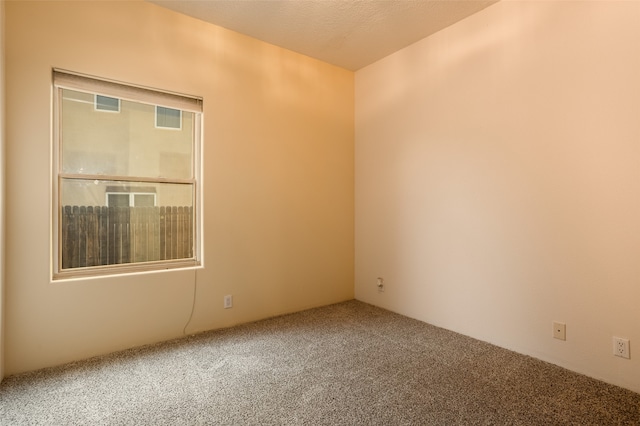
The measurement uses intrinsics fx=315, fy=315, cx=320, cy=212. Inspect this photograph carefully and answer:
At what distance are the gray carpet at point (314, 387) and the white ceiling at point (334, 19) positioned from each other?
273cm

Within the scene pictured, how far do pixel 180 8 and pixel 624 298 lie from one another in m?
3.77

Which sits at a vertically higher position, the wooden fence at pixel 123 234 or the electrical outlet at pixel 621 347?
the wooden fence at pixel 123 234

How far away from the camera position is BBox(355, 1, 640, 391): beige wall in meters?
1.94

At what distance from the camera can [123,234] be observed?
2527 mm

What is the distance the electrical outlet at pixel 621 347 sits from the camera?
191 cm

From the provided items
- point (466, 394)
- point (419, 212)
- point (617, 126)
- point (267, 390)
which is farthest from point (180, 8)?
point (466, 394)

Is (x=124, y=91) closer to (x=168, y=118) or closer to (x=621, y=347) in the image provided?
(x=168, y=118)

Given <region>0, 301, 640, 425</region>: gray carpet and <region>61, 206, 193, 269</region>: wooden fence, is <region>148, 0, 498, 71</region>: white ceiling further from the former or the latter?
<region>0, 301, 640, 425</region>: gray carpet

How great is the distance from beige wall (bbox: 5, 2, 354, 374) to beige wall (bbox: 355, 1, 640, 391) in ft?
2.43

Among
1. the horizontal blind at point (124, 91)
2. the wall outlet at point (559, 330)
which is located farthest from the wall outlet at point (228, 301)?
the wall outlet at point (559, 330)

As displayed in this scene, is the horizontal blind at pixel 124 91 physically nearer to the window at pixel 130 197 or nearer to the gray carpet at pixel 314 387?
the window at pixel 130 197

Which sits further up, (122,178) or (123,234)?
(122,178)

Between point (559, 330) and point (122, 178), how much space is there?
11.2 feet

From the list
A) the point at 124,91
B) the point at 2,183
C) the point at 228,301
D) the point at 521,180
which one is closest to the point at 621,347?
the point at 521,180
